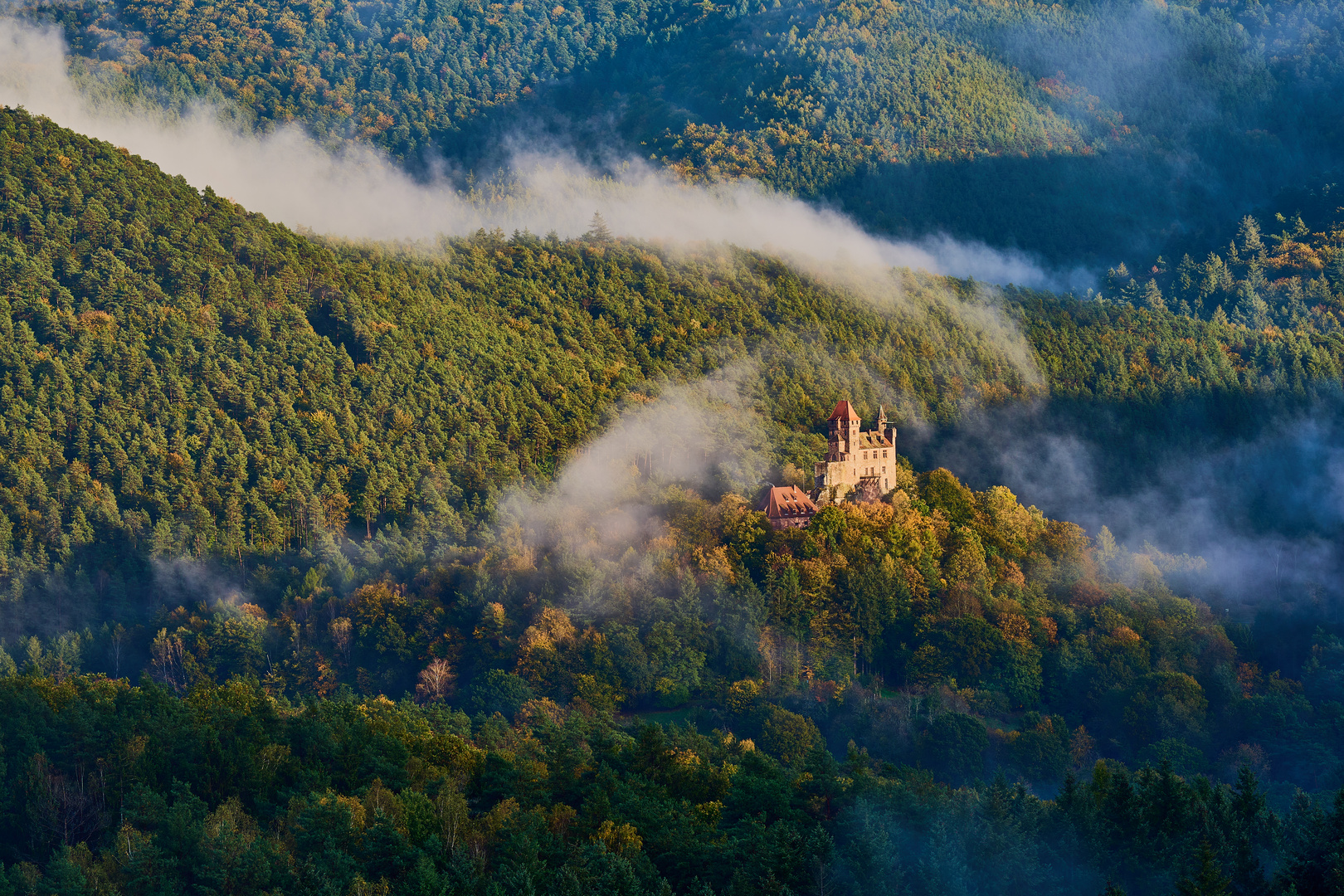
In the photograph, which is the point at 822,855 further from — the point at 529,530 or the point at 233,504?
the point at 233,504

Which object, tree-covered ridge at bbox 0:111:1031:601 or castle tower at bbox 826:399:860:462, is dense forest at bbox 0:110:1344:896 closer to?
tree-covered ridge at bbox 0:111:1031:601

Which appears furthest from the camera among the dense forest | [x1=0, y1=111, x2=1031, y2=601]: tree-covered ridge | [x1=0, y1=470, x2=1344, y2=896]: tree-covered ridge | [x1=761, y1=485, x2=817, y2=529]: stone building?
[x1=0, y1=111, x2=1031, y2=601]: tree-covered ridge

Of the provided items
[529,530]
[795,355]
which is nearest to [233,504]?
[529,530]

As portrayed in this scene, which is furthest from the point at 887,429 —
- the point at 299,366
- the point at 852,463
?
the point at 299,366

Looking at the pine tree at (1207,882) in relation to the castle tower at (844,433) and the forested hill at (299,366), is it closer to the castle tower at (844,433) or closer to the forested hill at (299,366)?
the castle tower at (844,433)

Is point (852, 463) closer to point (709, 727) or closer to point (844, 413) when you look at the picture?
point (844, 413)

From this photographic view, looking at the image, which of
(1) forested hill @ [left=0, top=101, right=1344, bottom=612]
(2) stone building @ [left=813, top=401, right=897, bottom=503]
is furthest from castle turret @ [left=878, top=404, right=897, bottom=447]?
(1) forested hill @ [left=0, top=101, right=1344, bottom=612]

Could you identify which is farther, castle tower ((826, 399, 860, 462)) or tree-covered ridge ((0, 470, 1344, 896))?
castle tower ((826, 399, 860, 462))
